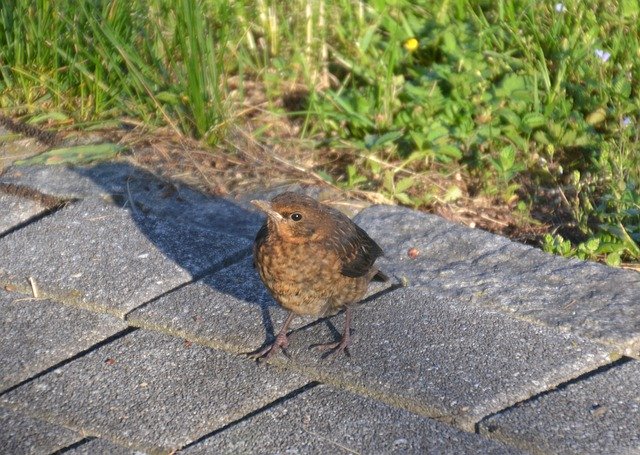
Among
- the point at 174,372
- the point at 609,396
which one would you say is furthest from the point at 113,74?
the point at 609,396

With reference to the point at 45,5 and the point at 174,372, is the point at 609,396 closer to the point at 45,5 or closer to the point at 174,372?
the point at 174,372

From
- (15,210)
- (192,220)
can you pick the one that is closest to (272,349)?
(192,220)

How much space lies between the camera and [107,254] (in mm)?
4297

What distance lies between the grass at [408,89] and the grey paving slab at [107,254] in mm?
833

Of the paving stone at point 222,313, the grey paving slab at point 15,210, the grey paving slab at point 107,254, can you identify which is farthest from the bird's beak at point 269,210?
the grey paving slab at point 15,210

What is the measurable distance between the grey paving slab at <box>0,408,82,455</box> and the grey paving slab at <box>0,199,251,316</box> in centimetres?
73

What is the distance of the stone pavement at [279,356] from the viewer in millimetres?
3131

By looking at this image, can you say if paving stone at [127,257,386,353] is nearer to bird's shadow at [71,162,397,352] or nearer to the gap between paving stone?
bird's shadow at [71,162,397,352]

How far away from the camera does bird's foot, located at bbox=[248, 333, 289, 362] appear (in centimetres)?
357

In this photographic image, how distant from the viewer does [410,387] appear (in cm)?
333

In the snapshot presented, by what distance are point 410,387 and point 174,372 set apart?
796 mm

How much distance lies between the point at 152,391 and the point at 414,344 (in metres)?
0.91

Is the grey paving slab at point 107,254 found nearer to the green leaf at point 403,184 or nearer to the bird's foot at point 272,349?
the bird's foot at point 272,349

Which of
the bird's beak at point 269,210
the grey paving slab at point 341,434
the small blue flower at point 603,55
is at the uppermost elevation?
the small blue flower at point 603,55
